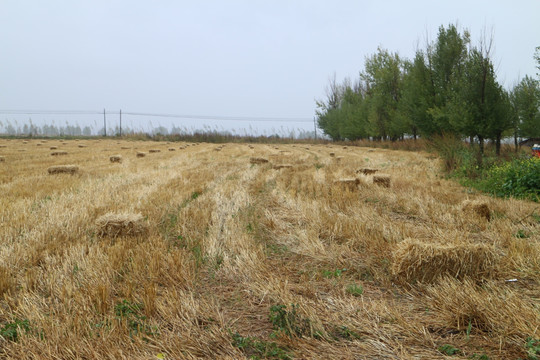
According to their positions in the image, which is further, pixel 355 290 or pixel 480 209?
pixel 480 209

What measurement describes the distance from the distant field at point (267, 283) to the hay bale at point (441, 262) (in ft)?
0.04

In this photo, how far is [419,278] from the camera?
2.94m

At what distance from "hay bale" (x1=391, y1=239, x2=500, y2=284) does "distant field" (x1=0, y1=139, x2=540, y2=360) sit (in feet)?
0.04

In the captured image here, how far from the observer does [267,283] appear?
2.89 metres

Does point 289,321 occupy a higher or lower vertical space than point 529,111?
lower

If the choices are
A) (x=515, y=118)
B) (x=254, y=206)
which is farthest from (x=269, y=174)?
(x=515, y=118)

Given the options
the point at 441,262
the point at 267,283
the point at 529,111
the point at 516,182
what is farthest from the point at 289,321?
the point at 529,111

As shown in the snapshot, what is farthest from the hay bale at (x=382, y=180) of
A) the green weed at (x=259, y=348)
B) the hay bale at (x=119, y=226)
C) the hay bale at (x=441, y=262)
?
the green weed at (x=259, y=348)

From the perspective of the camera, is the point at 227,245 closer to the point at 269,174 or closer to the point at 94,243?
the point at 94,243

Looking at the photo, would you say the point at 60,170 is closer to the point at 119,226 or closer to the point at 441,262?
the point at 119,226

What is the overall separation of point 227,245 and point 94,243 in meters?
1.43

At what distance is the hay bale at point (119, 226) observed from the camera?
400 centimetres

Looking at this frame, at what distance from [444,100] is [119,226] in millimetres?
23640

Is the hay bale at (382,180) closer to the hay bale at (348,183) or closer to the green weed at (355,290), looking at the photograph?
the hay bale at (348,183)
